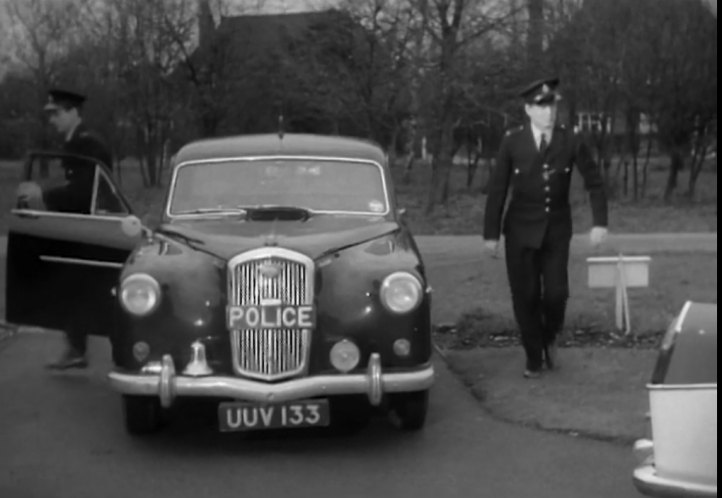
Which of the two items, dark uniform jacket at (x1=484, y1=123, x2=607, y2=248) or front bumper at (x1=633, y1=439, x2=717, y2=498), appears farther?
dark uniform jacket at (x1=484, y1=123, x2=607, y2=248)

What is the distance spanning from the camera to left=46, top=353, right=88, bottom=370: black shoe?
31.8 feet

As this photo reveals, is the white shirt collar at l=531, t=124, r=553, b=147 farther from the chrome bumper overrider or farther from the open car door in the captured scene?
the open car door

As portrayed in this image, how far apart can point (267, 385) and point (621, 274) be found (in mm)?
4732

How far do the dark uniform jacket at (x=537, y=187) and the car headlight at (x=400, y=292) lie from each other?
188 centimetres

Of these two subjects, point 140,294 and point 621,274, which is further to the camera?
point 621,274

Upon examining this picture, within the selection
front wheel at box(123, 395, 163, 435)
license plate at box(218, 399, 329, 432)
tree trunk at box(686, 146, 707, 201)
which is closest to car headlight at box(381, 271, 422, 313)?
license plate at box(218, 399, 329, 432)

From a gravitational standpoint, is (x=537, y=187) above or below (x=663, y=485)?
above

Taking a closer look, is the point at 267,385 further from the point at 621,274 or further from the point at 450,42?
the point at 450,42

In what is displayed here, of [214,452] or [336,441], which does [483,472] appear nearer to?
[336,441]

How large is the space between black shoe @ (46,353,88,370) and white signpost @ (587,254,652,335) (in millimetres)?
4160

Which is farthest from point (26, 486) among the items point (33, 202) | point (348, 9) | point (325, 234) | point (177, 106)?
point (177, 106)

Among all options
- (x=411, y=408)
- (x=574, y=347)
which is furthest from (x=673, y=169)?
(x=411, y=408)

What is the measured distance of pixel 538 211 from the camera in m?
8.92

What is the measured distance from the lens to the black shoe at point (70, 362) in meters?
9.69
